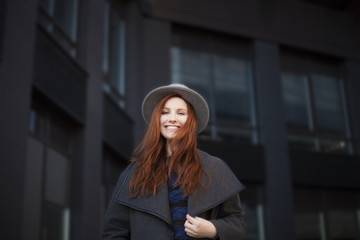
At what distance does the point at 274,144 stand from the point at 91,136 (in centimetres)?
619

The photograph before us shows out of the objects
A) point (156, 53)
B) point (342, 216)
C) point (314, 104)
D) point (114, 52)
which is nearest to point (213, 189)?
point (114, 52)

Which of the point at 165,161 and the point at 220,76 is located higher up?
the point at 220,76

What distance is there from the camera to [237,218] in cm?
251

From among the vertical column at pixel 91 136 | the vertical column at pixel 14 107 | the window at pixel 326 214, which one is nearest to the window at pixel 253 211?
the window at pixel 326 214

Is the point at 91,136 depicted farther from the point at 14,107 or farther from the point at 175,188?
the point at 175,188

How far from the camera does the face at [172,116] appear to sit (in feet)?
8.77

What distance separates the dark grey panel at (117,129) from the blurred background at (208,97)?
0.04 m

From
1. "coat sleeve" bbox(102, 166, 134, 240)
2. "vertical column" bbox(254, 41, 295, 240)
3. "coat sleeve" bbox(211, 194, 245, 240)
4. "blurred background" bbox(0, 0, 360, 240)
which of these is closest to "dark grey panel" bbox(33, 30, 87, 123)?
"blurred background" bbox(0, 0, 360, 240)

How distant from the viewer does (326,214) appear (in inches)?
570

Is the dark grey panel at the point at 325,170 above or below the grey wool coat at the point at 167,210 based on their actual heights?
above

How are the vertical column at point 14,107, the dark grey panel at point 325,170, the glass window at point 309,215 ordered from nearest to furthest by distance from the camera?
the vertical column at point 14,107
the glass window at point 309,215
the dark grey panel at point 325,170

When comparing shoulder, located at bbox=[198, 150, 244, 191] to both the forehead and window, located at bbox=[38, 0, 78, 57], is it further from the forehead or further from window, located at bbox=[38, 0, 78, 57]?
window, located at bbox=[38, 0, 78, 57]

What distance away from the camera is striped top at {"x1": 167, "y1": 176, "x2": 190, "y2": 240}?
7.80 ft

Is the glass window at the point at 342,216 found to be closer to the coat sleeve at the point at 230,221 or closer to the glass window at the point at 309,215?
the glass window at the point at 309,215
